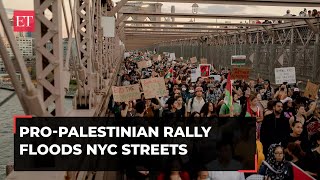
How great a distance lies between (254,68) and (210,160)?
61.5 ft

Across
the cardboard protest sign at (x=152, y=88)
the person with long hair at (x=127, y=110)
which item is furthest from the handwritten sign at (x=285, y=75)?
the person with long hair at (x=127, y=110)

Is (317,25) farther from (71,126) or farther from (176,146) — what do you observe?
(71,126)

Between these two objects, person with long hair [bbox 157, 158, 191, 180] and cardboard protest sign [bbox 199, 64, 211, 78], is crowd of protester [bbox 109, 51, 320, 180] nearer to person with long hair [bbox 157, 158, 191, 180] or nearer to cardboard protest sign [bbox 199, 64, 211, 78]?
person with long hair [bbox 157, 158, 191, 180]

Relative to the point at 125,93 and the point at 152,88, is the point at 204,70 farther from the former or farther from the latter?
the point at 125,93

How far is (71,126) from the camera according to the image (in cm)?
415

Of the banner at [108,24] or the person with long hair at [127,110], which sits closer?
Result: the person with long hair at [127,110]

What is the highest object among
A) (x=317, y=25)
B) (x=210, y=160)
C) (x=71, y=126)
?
(x=317, y=25)

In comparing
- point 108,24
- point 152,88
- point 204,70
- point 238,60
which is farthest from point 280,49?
point 108,24

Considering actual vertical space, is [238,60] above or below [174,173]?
above

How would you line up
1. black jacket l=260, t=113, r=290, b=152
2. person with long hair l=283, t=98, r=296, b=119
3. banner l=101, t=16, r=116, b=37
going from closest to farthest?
black jacket l=260, t=113, r=290, b=152 < person with long hair l=283, t=98, r=296, b=119 < banner l=101, t=16, r=116, b=37

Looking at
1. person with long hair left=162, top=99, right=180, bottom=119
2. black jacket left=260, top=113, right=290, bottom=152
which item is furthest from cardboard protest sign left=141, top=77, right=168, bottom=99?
black jacket left=260, top=113, right=290, bottom=152

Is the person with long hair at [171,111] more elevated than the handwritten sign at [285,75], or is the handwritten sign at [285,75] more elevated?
the handwritten sign at [285,75]

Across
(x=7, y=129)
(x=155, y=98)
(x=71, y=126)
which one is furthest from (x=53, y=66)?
(x=7, y=129)

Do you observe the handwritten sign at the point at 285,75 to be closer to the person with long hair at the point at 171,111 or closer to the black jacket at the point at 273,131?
the person with long hair at the point at 171,111
